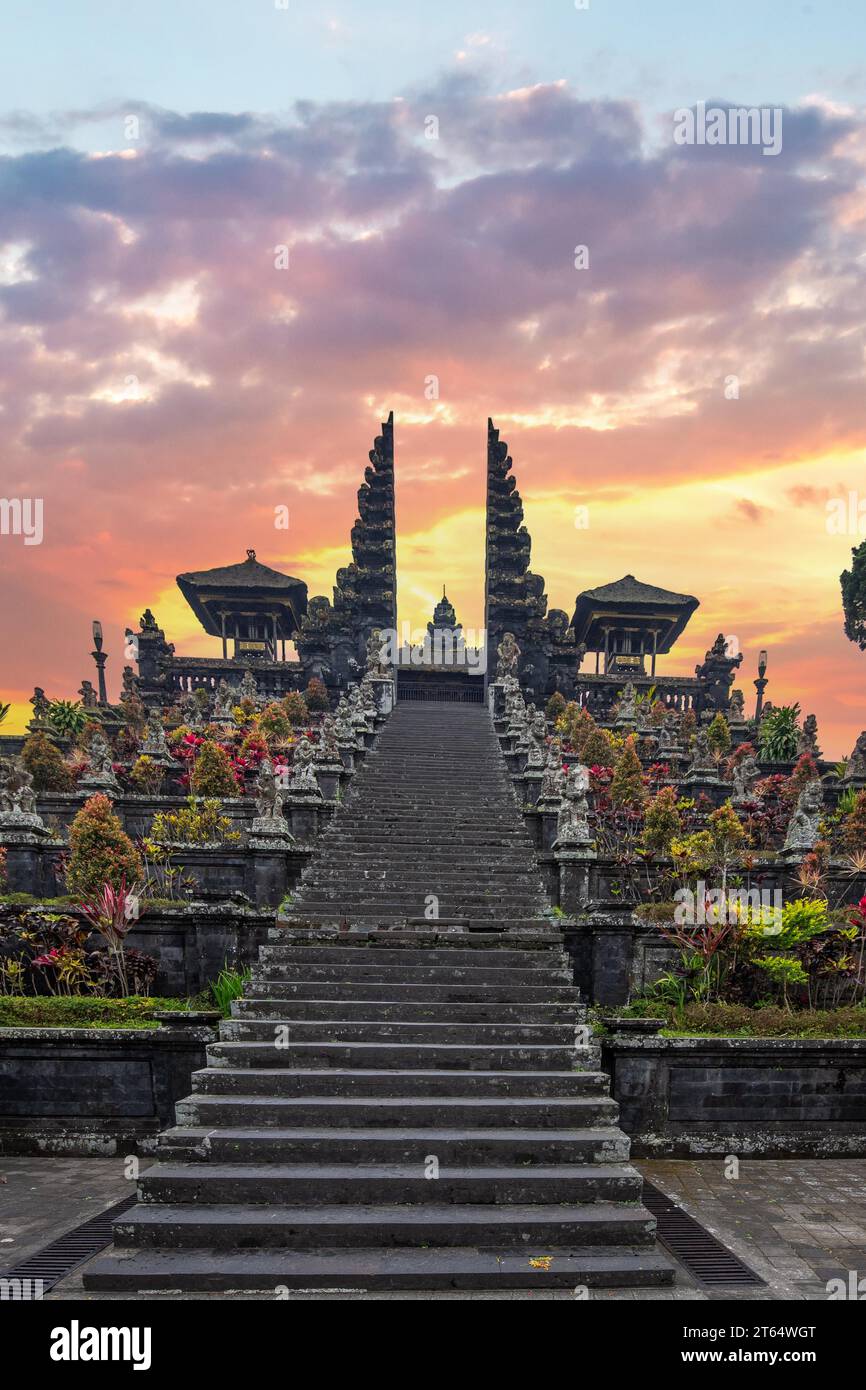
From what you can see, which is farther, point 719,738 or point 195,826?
point 719,738

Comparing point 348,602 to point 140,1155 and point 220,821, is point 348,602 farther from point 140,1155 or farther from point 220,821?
point 140,1155

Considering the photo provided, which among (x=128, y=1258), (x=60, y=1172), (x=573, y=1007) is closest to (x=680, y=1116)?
(x=573, y=1007)

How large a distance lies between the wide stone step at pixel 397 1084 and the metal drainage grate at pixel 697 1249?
1.06m

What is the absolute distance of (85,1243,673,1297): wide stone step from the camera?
17.0 ft

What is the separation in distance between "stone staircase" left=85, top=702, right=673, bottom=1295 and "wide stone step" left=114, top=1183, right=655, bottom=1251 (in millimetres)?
15

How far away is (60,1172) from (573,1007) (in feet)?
17.6

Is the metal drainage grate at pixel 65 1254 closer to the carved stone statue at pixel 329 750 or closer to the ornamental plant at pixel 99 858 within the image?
the ornamental plant at pixel 99 858

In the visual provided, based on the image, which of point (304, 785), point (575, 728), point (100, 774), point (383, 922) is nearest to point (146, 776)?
point (100, 774)

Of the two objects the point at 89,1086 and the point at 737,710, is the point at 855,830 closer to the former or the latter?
the point at 89,1086

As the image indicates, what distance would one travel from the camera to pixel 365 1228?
221 inches

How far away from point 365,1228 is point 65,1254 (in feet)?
7.28

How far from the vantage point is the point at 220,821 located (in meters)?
14.9

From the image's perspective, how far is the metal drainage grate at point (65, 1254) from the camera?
529 centimetres

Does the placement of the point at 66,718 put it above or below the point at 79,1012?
above
